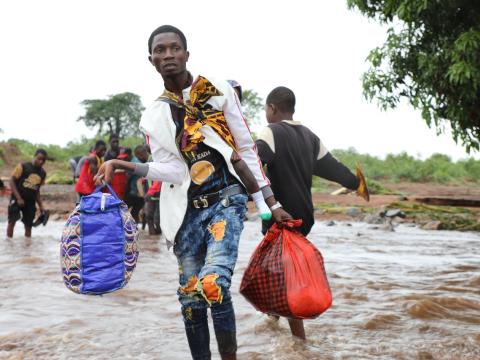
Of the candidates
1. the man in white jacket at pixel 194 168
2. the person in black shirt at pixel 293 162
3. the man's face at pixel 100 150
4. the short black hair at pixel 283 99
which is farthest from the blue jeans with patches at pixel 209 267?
the man's face at pixel 100 150

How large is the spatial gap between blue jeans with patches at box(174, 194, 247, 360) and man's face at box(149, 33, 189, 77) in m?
0.71

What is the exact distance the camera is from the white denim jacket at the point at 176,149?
10.5ft

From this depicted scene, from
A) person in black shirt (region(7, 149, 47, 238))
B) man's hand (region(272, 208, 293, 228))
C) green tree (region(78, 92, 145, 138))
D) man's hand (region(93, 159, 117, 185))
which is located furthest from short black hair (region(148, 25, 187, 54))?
green tree (region(78, 92, 145, 138))

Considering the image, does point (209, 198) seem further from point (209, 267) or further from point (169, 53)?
point (169, 53)

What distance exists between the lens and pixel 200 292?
2.94 metres

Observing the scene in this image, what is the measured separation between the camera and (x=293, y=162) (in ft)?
14.0

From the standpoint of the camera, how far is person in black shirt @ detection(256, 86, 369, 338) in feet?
13.9

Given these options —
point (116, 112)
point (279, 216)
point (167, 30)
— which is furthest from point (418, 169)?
point (167, 30)

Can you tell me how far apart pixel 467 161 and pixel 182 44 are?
138ft

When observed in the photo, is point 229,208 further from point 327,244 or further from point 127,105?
point 127,105

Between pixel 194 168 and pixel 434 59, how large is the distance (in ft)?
31.5

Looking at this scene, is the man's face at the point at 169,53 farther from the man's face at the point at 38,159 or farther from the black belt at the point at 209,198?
the man's face at the point at 38,159

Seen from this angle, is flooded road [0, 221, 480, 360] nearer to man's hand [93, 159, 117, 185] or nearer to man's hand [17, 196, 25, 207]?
man's hand [93, 159, 117, 185]

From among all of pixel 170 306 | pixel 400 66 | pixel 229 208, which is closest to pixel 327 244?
pixel 400 66
